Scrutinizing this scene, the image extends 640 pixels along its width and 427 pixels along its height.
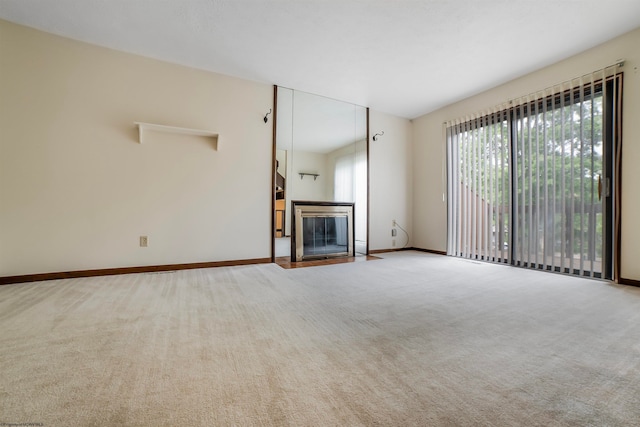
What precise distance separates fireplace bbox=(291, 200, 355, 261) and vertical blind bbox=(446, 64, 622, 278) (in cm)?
173

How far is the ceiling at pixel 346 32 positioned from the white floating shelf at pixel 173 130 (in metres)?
0.79

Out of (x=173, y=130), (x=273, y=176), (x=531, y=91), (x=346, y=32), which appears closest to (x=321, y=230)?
(x=273, y=176)

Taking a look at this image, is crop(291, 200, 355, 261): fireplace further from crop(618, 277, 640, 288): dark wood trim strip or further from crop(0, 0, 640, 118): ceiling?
crop(618, 277, 640, 288): dark wood trim strip

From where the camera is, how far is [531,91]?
10.2 ft

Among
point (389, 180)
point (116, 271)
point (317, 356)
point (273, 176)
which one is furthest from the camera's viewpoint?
point (389, 180)

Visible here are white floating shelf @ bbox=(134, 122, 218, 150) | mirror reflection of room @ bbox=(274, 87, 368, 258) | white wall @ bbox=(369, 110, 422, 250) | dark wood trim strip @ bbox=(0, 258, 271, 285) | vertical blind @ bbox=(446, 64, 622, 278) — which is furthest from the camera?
white wall @ bbox=(369, 110, 422, 250)

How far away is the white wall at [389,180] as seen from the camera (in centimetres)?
440

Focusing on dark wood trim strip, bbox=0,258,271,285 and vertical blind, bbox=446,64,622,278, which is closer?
dark wood trim strip, bbox=0,258,271,285

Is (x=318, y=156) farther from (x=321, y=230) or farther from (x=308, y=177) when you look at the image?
(x=321, y=230)

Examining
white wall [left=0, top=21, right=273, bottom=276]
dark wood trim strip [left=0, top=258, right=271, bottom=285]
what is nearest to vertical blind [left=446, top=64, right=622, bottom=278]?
white wall [left=0, top=21, right=273, bottom=276]

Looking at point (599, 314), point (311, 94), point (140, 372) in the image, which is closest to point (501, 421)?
point (140, 372)

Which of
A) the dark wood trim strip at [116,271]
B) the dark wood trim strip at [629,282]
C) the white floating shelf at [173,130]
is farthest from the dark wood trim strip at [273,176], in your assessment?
the dark wood trim strip at [629,282]

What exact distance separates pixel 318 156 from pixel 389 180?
56.1 inches

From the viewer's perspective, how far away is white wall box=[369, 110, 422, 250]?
440 cm
